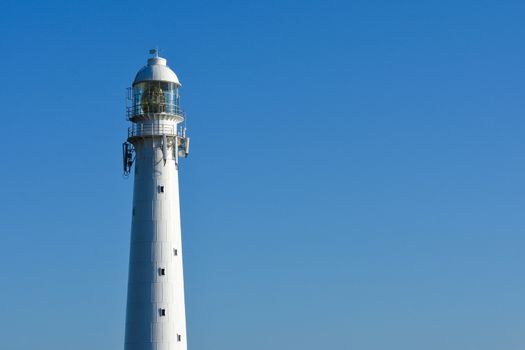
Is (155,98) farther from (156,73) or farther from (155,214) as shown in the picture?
(155,214)

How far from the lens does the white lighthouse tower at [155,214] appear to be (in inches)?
3649

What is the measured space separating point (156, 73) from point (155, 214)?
10846 mm

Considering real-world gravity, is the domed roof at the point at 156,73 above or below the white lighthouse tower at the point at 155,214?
above

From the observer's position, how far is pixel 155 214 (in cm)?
9406

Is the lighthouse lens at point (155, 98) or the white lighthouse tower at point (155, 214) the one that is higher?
the lighthouse lens at point (155, 98)

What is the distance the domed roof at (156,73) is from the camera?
96438mm

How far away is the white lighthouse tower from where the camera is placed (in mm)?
92688

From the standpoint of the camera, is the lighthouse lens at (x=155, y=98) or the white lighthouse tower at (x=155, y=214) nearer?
the white lighthouse tower at (x=155, y=214)

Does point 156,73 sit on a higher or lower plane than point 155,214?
higher

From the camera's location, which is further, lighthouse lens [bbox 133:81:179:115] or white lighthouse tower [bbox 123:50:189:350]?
lighthouse lens [bbox 133:81:179:115]

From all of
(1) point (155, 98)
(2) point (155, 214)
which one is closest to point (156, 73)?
(1) point (155, 98)

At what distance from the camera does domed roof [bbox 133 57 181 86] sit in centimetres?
9644

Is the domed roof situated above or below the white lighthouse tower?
above

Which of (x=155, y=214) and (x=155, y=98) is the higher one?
(x=155, y=98)
